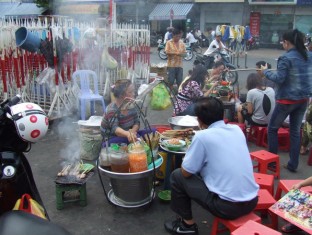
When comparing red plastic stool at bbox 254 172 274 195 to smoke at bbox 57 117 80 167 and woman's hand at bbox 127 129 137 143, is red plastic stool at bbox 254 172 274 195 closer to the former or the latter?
woman's hand at bbox 127 129 137 143

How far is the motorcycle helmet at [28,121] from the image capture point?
7.45ft

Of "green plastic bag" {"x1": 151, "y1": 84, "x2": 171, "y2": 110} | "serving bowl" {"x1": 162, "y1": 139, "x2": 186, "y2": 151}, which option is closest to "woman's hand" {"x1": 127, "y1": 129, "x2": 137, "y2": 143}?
"serving bowl" {"x1": 162, "y1": 139, "x2": 186, "y2": 151}

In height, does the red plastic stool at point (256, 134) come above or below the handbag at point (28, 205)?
below

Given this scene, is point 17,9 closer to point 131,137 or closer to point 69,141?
point 69,141

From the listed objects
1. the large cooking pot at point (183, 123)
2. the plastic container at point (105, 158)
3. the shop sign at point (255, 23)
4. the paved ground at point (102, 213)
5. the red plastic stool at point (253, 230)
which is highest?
the shop sign at point (255, 23)

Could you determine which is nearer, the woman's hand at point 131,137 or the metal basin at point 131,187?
the metal basin at point 131,187

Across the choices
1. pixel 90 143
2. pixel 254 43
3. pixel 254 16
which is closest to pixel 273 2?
pixel 254 16

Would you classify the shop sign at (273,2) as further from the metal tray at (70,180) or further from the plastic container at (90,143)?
the metal tray at (70,180)

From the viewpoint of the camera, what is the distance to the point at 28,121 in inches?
89.8

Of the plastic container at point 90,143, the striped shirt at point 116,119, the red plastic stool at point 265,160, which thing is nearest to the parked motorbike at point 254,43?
the red plastic stool at point 265,160

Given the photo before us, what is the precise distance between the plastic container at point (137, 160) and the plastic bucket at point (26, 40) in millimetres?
3760

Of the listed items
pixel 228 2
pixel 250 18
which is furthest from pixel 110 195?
pixel 250 18

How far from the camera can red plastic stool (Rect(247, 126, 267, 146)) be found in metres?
5.57

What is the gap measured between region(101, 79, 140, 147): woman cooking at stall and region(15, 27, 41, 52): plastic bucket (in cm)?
285
